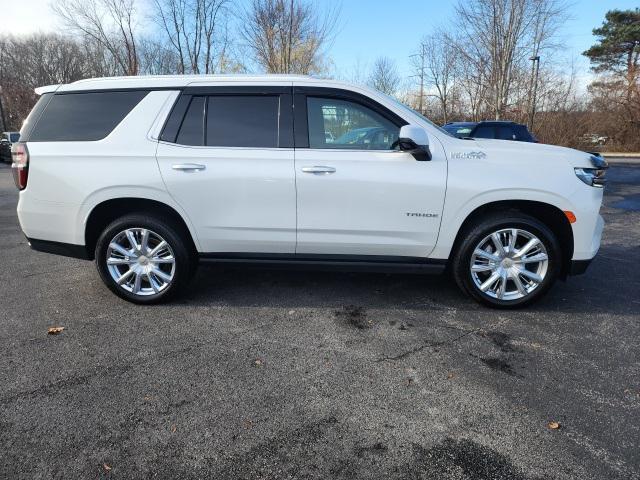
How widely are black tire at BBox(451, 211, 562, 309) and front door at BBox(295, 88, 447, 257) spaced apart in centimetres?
29

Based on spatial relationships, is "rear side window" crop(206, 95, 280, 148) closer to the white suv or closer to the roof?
the white suv

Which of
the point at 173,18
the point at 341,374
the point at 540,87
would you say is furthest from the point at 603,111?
the point at 341,374

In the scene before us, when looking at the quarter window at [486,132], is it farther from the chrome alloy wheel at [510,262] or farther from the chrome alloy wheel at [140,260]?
the chrome alloy wheel at [140,260]

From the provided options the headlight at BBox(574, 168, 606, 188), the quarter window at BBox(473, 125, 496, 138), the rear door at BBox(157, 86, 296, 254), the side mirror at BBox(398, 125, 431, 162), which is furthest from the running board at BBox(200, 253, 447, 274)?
the quarter window at BBox(473, 125, 496, 138)

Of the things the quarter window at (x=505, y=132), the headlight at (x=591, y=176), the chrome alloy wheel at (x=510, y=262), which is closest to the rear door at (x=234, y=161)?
the chrome alloy wheel at (x=510, y=262)

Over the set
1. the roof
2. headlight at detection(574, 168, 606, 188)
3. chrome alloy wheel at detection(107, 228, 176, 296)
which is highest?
the roof

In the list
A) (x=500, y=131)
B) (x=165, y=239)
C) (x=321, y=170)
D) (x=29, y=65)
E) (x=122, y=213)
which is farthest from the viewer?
(x=29, y=65)

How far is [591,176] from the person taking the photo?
3.54 m

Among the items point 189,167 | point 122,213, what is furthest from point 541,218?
point 122,213

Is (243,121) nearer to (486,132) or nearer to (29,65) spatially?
(486,132)

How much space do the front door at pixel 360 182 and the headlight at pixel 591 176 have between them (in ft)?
3.70

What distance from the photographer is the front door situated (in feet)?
11.5

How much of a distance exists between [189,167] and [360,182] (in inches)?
56.3

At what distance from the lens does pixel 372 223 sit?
3.63 m
